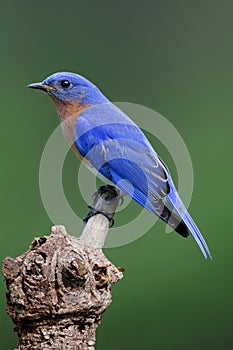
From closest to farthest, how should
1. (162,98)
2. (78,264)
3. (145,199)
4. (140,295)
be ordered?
(78,264), (145,199), (140,295), (162,98)

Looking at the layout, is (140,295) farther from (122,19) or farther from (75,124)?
(122,19)

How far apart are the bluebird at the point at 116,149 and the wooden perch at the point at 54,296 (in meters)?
1.18

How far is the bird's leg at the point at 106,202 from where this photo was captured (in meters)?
3.19

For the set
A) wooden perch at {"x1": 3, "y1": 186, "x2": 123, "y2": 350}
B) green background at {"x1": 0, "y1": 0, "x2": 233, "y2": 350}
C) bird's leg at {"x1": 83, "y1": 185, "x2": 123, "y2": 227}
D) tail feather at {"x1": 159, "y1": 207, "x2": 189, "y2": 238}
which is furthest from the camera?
green background at {"x1": 0, "y1": 0, "x2": 233, "y2": 350}

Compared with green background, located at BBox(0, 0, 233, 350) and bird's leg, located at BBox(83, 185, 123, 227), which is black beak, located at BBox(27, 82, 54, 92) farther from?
green background, located at BBox(0, 0, 233, 350)

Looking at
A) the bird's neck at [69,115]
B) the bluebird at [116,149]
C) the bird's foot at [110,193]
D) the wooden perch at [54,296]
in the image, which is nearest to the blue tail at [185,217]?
the bluebird at [116,149]

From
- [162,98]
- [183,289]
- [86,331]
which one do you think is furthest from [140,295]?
[86,331]

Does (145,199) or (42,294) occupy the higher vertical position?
(145,199)

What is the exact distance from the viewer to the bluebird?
364 centimetres

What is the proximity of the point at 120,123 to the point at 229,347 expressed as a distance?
71.3 inches

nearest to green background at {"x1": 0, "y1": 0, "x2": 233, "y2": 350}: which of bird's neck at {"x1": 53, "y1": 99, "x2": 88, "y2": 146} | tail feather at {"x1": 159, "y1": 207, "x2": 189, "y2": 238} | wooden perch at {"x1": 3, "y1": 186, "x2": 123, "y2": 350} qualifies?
bird's neck at {"x1": 53, "y1": 99, "x2": 88, "y2": 146}

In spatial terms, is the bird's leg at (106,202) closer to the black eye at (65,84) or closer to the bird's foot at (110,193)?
the bird's foot at (110,193)

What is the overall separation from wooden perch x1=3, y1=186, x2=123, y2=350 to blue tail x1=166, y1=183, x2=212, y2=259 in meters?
1.21

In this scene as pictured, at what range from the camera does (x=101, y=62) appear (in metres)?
5.98
